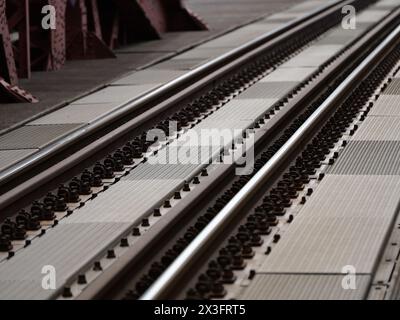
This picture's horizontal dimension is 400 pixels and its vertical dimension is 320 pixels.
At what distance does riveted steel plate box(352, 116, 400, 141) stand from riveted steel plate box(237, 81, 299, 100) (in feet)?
6.05

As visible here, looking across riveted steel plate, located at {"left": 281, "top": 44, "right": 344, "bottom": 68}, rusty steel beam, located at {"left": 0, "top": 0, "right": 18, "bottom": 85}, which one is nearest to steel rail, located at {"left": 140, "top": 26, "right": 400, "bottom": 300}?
riveted steel plate, located at {"left": 281, "top": 44, "right": 344, "bottom": 68}

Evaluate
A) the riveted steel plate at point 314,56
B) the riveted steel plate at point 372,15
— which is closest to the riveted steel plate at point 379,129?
the riveted steel plate at point 314,56

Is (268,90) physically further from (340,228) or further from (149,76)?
(340,228)

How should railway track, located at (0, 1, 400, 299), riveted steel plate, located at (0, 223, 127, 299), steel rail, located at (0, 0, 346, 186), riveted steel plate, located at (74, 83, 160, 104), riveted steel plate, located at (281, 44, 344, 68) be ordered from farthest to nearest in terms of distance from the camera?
riveted steel plate, located at (281, 44, 344, 68)
riveted steel plate, located at (74, 83, 160, 104)
steel rail, located at (0, 0, 346, 186)
railway track, located at (0, 1, 400, 299)
riveted steel plate, located at (0, 223, 127, 299)

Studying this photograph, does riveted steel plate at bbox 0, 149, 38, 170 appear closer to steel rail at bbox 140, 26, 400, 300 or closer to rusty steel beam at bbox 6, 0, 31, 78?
steel rail at bbox 140, 26, 400, 300

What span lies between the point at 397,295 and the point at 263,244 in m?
1.36

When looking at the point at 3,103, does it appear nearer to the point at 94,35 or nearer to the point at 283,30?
the point at 94,35

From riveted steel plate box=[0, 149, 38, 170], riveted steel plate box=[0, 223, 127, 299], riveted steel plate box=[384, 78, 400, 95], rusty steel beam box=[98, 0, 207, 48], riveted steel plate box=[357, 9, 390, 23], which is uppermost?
rusty steel beam box=[98, 0, 207, 48]

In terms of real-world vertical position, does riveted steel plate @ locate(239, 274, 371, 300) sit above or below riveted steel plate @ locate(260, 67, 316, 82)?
below

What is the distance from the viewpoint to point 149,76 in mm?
15398

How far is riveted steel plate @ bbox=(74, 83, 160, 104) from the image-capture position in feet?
44.3

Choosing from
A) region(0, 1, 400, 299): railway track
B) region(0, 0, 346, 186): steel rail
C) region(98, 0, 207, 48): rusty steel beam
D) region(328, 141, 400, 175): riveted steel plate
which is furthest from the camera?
region(98, 0, 207, 48): rusty steel beam

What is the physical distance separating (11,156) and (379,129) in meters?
3.65

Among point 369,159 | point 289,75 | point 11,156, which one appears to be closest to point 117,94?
point 289,75
